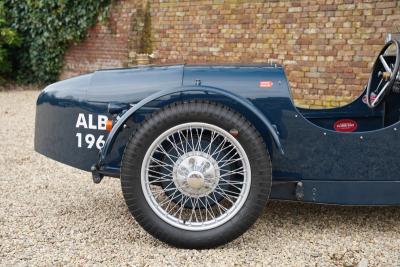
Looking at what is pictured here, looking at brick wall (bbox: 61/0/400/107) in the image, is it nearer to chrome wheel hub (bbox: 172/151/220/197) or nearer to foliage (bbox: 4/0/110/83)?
foliage (bbox: 4/0/110/83)

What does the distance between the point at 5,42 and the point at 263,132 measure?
830cm

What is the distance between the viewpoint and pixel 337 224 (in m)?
3.12

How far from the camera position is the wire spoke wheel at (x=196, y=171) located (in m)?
2.64

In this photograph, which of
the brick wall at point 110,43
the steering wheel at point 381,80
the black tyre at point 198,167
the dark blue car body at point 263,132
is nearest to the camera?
the black tyre at point 198,167

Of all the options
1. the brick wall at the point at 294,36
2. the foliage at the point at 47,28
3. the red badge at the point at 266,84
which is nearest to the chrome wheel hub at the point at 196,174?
the red badge at the point at 266,84

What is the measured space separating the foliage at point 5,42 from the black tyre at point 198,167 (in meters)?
7.80

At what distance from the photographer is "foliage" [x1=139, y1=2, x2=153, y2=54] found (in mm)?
7902

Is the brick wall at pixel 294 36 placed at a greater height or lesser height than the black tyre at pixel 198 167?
greater

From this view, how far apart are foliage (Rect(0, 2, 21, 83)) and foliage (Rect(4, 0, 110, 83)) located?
0.20 meters

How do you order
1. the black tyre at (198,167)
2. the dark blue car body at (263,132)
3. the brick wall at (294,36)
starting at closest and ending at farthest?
the black tyre at (198,167)
the dark blue car body at (263,132)
the brick wall at (294,36)

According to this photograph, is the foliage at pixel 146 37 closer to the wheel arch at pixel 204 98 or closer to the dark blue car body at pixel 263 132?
the dark blue car body at pixel 263 132

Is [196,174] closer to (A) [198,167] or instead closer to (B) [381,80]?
(A) [198,167]

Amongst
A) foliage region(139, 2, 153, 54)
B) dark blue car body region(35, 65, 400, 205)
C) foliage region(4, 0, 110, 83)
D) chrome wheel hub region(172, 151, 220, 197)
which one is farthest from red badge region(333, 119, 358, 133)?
foliage region(4, 0, 110, 83)

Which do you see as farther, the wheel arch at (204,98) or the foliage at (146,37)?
the foliage at (146,37)
